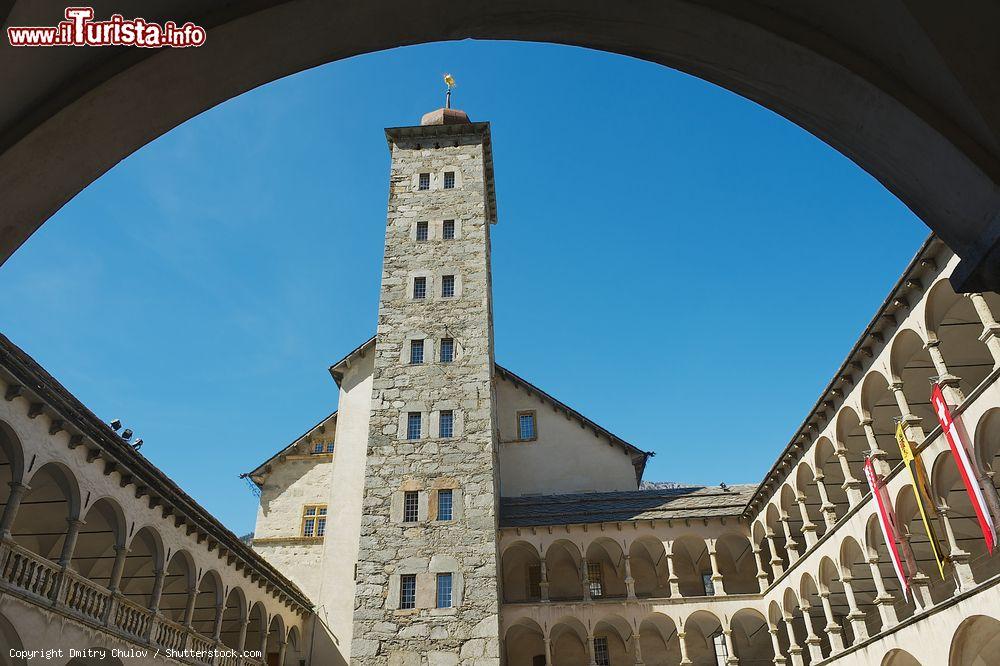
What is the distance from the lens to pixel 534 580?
31203 mm

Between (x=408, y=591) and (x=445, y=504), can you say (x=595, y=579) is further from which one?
(x=408, y=591)

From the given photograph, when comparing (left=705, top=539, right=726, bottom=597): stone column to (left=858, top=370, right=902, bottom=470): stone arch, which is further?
(left=705, top=539, right=726, bottom=597): stone column

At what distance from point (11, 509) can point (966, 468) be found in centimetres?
1850

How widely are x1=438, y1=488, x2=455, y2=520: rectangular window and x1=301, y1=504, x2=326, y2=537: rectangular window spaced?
948 centimetres

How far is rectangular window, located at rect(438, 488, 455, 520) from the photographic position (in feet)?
84.5

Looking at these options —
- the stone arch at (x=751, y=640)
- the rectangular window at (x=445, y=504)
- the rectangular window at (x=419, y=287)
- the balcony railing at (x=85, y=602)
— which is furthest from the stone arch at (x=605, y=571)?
the balcony railing at (x=85, y=602)

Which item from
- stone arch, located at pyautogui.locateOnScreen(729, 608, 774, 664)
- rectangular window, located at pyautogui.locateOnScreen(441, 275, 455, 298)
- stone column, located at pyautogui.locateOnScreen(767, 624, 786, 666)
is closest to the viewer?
stone column, located at pyautogui.locateOnScreen(767, 624, 786, 666)

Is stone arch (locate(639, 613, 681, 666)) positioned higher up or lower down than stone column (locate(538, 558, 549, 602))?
lower down

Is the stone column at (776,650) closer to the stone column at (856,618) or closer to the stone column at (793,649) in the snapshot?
the stone column at (793,649)

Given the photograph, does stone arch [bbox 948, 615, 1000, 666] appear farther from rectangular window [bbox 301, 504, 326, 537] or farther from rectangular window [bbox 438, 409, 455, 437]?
rectangular window [bbox 301, 504, 326, 537]

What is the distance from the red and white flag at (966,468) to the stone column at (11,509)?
18.2m

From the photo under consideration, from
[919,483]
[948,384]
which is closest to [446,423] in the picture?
[919,483]

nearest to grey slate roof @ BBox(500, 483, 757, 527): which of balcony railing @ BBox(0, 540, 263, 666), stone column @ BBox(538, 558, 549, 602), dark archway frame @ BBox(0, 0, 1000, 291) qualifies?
stone column @ BBox(538, 558, 549, 602)

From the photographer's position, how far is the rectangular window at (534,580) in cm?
3100
